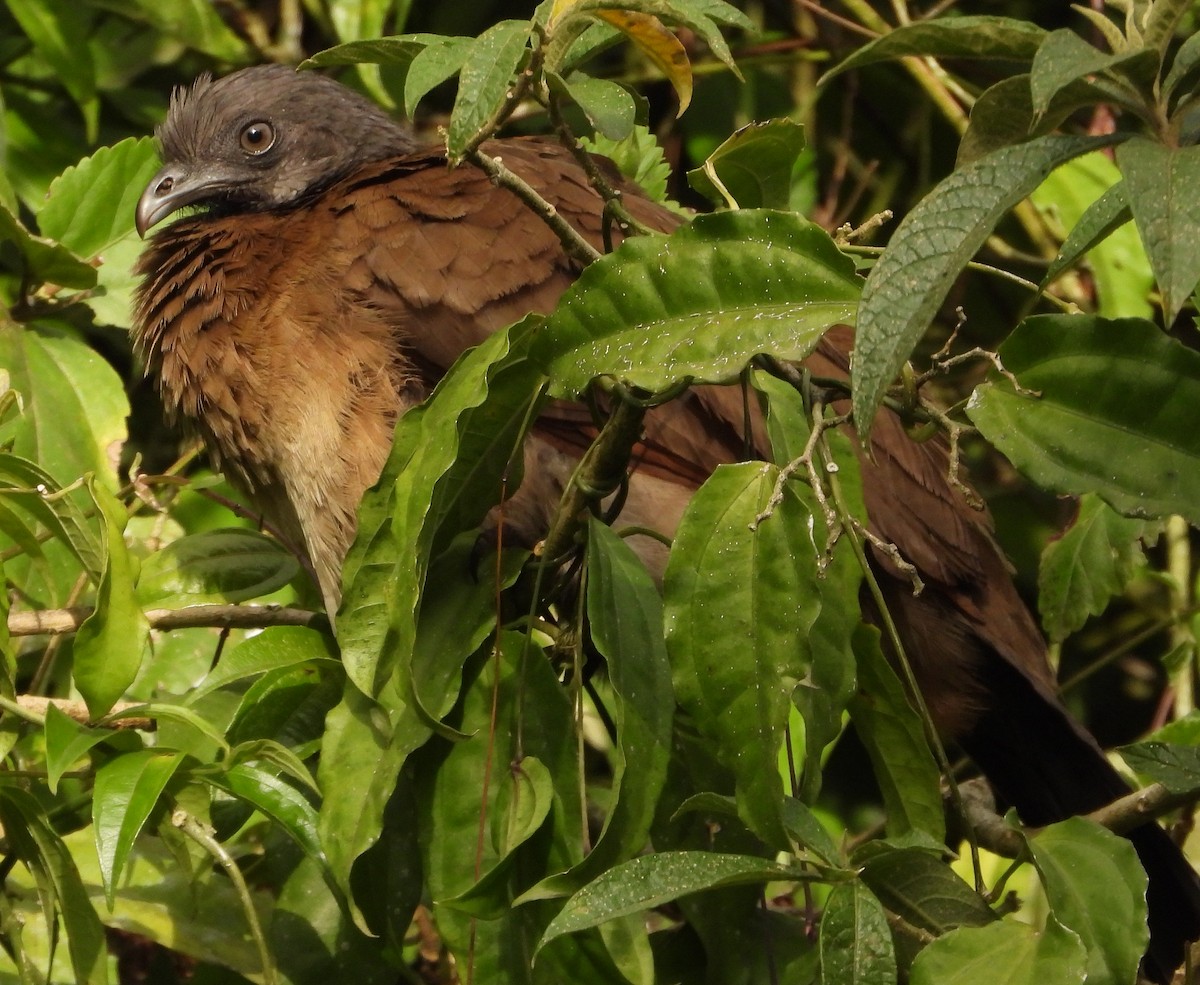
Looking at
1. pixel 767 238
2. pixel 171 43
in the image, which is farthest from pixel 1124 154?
pixel 171 43

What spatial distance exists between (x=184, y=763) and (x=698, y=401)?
3.70ft

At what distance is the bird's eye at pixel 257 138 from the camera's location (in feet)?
10.5

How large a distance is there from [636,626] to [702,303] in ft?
1.18

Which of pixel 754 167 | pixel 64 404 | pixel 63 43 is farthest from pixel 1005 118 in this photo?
pixel 63 43

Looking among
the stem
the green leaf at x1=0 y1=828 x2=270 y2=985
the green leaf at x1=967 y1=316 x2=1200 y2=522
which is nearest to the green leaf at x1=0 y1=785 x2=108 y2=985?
the stem

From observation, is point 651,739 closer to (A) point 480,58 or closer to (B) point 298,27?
(A) point 480,58

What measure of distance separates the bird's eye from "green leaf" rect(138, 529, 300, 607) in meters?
1.16

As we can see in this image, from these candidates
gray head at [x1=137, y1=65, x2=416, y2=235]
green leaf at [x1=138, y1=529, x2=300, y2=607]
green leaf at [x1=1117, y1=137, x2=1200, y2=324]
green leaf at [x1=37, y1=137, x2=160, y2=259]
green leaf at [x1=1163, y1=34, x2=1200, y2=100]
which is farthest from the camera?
gray head at [x1=137, y1=65, x2=416, y2=235]

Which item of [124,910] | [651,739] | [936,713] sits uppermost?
[651,739]

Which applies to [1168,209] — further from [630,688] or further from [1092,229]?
[630,688]

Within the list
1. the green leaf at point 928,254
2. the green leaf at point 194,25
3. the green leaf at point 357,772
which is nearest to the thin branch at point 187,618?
the green leaf at point 357,772

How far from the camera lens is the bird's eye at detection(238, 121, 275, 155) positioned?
3186mm

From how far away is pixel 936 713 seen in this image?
8.68 ft

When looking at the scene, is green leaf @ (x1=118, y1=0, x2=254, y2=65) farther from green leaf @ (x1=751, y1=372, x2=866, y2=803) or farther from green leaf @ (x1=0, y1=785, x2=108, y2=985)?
green leaf @ (x1=751, y1=372, x2=866, y2=803)
